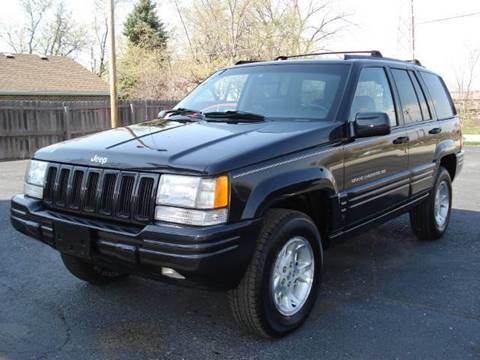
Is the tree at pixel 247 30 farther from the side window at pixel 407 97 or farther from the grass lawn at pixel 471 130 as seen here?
the side window at pixel 407 97

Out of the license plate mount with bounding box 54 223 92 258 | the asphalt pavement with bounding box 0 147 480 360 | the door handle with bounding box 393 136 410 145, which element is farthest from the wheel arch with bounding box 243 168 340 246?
the door handle with bounding box 393 136 410 145

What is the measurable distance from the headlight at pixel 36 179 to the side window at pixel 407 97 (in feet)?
10.6

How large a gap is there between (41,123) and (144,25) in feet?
75.9

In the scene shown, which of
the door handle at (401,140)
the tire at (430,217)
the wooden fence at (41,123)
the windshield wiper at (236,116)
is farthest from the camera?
the wooden fence at (41,123)

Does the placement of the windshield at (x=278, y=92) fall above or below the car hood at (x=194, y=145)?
above

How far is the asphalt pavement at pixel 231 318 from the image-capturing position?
11.1ft

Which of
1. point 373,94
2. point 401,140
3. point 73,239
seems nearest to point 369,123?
point 373,94

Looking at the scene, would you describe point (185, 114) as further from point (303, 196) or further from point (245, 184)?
point (245, 184)

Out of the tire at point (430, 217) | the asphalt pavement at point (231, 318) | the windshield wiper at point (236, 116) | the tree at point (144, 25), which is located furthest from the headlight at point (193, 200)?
the tree at point (144, 25)

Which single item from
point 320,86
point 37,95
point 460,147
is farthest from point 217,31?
point 320,86

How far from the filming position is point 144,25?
1492 inches

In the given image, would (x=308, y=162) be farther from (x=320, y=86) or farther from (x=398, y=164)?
(x=398, y=164)

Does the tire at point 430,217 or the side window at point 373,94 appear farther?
the tire at point 430,217

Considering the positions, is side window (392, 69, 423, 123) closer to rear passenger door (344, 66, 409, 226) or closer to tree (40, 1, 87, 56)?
rear passenger door (344, 66, 409, 226)
